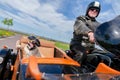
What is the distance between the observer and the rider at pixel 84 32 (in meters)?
5.18

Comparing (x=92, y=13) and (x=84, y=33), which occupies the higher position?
(x=92, y=13)

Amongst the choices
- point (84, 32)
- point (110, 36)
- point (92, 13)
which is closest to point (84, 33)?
point (84, 32)

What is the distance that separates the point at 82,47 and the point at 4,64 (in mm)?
2157

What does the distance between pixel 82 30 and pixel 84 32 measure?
110mm

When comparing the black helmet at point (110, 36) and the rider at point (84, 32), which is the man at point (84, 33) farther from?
the black helmet at point (110, 36)

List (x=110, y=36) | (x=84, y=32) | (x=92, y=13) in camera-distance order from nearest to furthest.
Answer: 1. (x=110, y=36)
2. (x=84, y=32)
3. (x=92, y=13)

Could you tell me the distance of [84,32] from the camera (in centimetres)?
499

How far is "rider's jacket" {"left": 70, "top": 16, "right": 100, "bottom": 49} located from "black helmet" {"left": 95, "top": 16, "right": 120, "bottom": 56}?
1367 mm

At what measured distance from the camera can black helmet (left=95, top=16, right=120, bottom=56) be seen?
328 centimetres

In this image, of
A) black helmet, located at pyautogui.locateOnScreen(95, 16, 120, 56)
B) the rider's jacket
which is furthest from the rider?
black helmet, located at pyautogui.locateOnScreen(95, 16, 120, 56)

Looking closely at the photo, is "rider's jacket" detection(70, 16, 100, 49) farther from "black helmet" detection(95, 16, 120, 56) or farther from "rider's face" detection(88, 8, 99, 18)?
"black helmet" detection(95, 16, 120, 56)

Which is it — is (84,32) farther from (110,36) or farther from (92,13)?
(110,36)

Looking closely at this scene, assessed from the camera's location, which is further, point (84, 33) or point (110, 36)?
point (84, 33)

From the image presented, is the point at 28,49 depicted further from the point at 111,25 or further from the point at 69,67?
the point at 111,25
